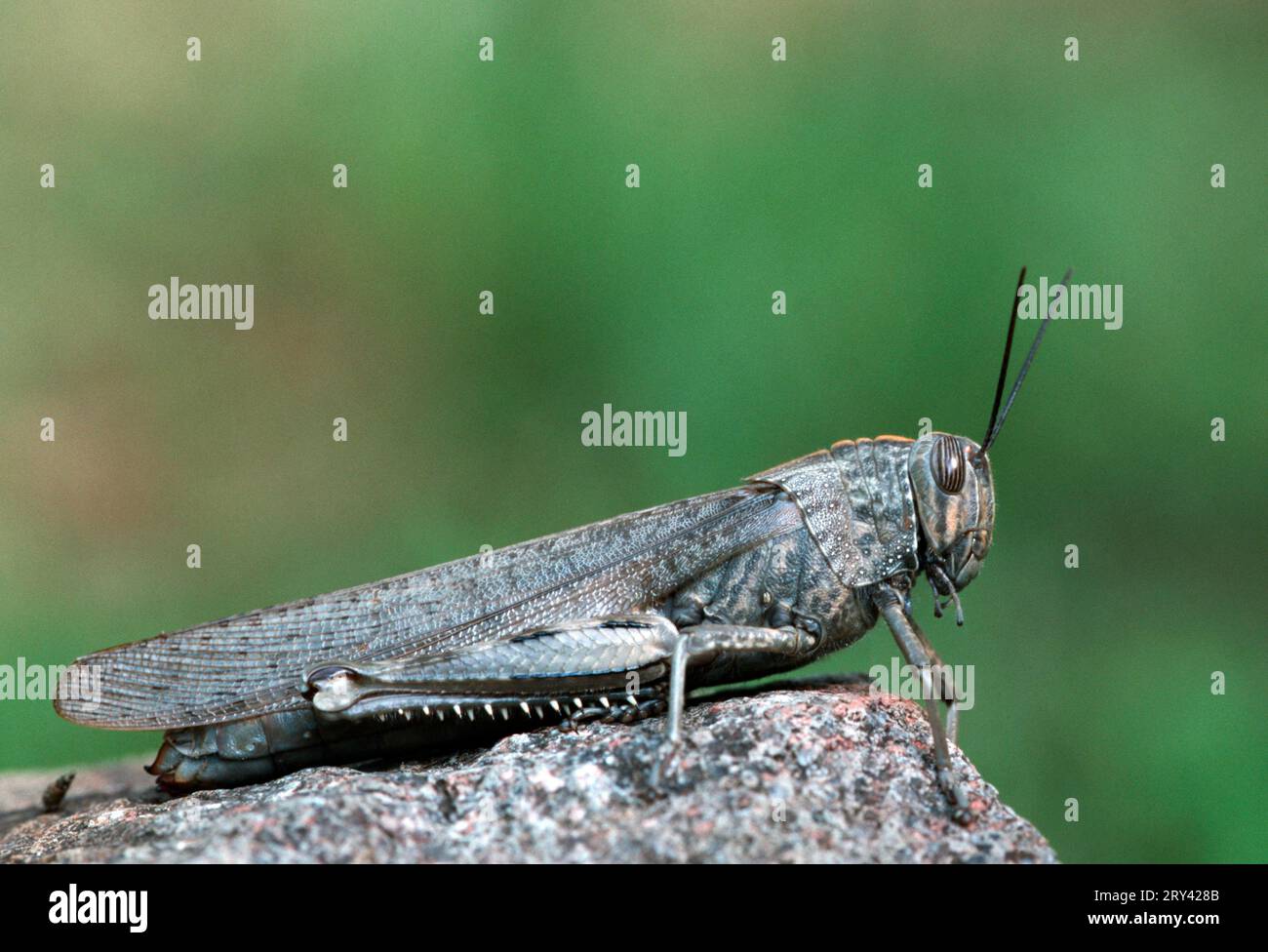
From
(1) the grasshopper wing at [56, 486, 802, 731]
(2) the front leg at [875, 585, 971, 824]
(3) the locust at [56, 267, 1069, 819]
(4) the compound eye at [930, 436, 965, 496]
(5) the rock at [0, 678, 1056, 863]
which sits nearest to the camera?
(5) the rock at [0, 678, 1056, 863]

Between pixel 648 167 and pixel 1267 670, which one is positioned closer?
pixel 1267 670

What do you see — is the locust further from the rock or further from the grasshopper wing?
the rock

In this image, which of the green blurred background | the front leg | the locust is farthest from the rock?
the green blurred background

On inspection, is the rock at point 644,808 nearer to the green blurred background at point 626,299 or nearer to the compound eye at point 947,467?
the compound eye at point 947,467

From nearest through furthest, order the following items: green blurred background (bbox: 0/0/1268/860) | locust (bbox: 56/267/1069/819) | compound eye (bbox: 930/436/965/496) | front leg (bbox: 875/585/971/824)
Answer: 1. front leg (bbox: 875/585/971/824)
2. locust (bbox: 56/267/1069/819)
3. compound eye (bbox: 930/436/965/496)
4. green blurred background (bbox: 0/0/1268/860)

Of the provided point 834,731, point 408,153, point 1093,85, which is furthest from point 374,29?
point 834,731

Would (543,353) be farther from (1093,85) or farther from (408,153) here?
(1093,85)

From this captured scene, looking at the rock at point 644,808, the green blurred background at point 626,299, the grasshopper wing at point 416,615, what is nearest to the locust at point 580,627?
the grasshopper wing at point 416,615

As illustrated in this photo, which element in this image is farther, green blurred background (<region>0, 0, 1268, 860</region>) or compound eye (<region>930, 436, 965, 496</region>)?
green blurred background (<region>0, 0, 1268, 860</region>)
